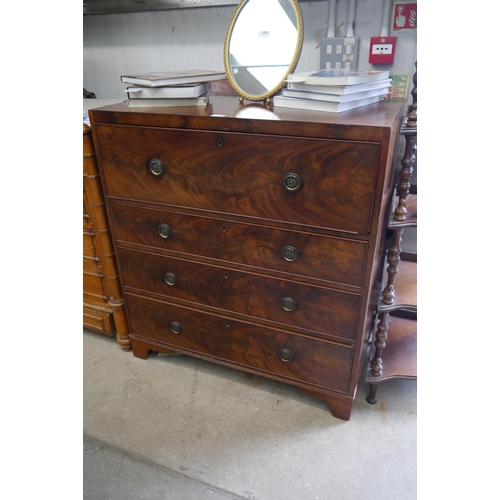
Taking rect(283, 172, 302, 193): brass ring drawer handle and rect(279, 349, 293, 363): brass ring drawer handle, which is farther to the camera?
rect(279, 349, 293, 363): brass ring drawer handle

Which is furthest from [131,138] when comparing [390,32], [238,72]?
[390,32]

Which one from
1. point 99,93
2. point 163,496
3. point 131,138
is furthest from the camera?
point 99,93

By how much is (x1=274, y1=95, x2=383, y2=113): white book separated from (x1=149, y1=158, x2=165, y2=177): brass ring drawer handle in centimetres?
39

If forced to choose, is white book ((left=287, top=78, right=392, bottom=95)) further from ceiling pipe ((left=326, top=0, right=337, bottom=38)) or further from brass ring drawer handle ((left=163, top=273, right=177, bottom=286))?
brass ring drawer handle ((left=163, top=273, right=177, bottom=286))

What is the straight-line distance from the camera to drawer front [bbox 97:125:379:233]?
39.8 inches

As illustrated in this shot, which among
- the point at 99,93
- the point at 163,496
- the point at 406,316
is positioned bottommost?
the point at 163,496

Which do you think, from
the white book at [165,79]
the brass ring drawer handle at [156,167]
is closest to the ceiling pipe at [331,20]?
the white book at [165,79]

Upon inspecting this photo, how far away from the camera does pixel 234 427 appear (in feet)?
4.37

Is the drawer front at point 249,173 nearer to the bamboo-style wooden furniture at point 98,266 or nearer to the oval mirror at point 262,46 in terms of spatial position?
the bamboo-style wooden furniture at point 98,266

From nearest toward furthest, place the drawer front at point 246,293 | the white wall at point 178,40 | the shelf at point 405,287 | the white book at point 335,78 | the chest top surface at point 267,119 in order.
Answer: the chest top surface at point 267,119, the white book at point 335,78, the drawer front at point 246,293, the shelf at point 405,287, the white wall at point 178,40

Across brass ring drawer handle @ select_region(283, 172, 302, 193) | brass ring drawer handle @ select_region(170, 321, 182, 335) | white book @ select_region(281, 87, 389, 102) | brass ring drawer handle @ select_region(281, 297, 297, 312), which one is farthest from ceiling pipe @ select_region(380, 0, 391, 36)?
brass ring drawer handle @ select_region(170, 321, 182, 335)

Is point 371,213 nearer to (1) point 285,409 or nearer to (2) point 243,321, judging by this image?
(2) point 243,321

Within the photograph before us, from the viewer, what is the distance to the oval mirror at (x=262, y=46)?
4.09 feet
